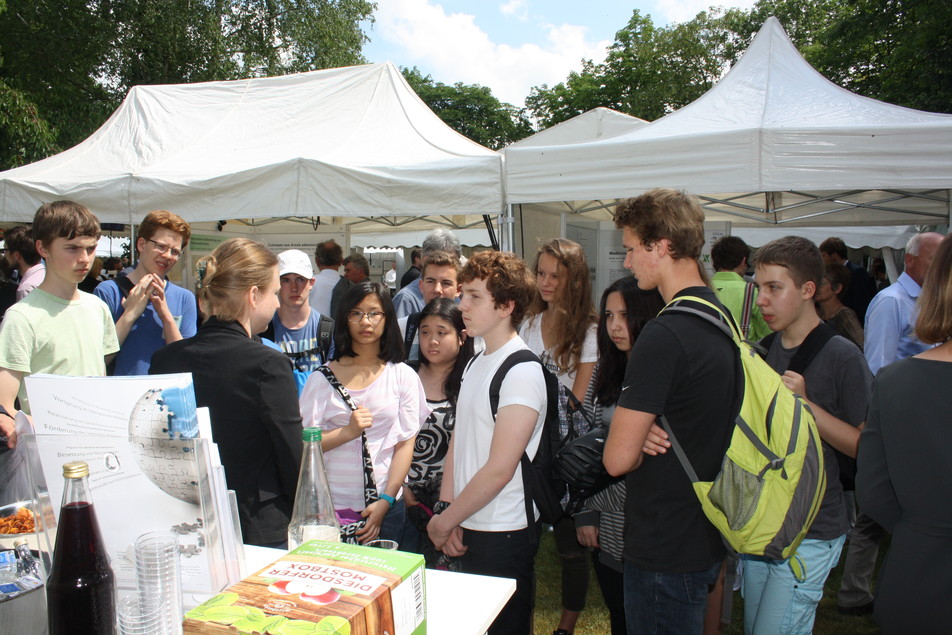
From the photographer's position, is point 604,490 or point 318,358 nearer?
point 604,490

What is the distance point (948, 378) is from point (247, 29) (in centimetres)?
1763

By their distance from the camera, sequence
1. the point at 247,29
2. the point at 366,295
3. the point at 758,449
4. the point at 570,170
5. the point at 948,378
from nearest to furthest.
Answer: the point at 948,378 < the point at 758,449 < the point at 366,295 < the point at 570,170 < the point at 247,29

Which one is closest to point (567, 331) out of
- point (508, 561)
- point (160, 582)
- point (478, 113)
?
point (508, 561)

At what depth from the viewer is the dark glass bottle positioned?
88 cm

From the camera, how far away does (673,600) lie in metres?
1.67

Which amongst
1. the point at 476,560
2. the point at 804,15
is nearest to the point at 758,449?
the point at 476,560

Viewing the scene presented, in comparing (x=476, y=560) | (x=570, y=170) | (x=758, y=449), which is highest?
(x=570, y=170)

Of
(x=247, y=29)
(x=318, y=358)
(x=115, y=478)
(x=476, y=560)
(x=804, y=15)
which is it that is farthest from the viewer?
(x=804, y=15)

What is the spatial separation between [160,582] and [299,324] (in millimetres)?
2482

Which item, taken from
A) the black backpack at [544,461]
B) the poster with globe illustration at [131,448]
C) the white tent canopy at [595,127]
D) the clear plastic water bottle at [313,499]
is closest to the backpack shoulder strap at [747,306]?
the black backpack at [544,461]

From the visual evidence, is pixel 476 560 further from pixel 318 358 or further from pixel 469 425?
pixel 318 358

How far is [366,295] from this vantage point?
2408mm

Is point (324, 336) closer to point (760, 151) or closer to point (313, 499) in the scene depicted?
point (313, 499)

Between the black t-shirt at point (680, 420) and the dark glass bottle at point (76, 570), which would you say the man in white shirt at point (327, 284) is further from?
the dark glass bottle at point (76, 570)
